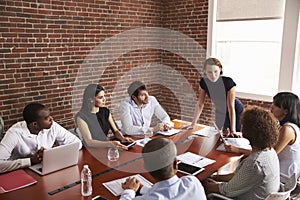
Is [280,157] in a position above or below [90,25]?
below

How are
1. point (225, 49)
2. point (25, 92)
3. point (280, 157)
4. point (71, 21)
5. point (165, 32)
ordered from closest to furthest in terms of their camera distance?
point (280, 157), point (25, 92), point (71, 21), point (225, 49), point (165, 32)

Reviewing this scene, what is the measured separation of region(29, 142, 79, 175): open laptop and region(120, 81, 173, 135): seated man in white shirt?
1.03m

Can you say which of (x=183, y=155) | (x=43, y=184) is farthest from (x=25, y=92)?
(x=183, y=155)

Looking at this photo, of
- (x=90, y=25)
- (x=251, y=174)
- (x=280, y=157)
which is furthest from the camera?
(x=90, y=25)

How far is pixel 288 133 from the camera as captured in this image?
7.10 feet

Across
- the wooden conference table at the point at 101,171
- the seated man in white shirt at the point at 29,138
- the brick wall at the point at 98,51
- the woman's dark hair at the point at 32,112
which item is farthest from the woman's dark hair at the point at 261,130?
the brick wall at the point at 98,51

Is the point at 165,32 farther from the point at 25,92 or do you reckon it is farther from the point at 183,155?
the point at 183,155

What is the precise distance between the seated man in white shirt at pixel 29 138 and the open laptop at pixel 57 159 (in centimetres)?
19

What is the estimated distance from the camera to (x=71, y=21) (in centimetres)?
388

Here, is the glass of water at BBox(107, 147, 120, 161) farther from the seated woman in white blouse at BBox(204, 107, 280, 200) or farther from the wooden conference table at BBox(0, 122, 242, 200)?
the seated woman in white blouse at BBox(204, 107, 280, 200)

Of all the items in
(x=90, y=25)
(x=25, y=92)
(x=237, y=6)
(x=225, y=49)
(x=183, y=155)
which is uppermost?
(x=237, y=6)

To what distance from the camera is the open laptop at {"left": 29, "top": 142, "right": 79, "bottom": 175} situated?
193 centimetres

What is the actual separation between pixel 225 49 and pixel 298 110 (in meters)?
2.46

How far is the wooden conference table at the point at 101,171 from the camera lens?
173 centimetres
